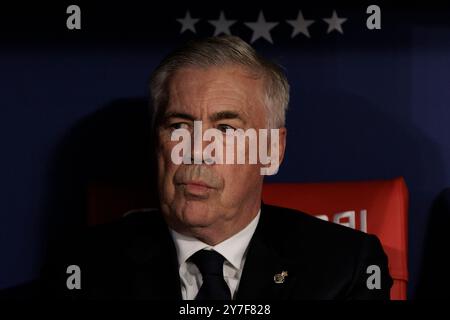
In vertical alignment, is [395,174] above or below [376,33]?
below

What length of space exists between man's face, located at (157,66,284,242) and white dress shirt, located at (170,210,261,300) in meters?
0.02

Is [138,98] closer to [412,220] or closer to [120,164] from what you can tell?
[120,164]

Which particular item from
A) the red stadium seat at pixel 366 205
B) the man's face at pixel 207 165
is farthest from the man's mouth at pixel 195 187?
the red stadium seat at pixel 366 205

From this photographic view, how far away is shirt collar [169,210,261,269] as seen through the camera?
134 centimetres

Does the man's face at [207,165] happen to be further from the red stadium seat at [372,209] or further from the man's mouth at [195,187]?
the red stadium seat at [372,209]

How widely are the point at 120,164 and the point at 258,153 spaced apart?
1.75 feet

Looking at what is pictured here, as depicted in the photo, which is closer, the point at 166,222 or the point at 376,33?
the point at 166,222

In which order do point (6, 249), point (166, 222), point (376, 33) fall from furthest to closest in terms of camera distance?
point (6, 249) → point (376, 33) → point (166, 222)

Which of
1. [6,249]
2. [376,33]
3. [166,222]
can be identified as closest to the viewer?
[166,222]

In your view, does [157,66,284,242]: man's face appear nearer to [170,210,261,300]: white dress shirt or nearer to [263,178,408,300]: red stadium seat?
[170,210,261,300]: white dress shirt

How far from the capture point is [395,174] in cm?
173

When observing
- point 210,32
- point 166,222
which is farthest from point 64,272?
point 210,32

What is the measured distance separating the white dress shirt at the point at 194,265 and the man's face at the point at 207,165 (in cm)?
2

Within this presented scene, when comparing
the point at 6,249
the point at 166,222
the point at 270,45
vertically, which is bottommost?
the point at 6,249
